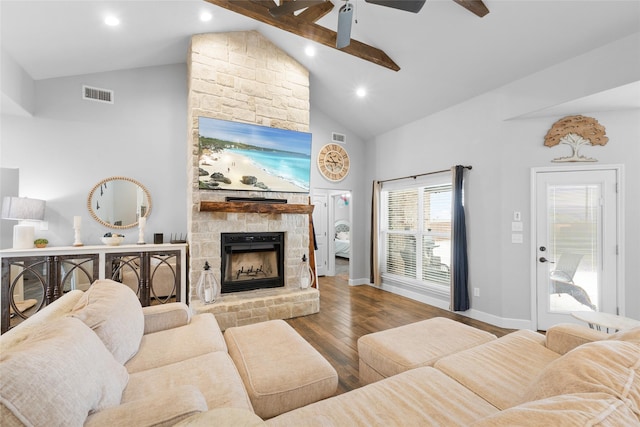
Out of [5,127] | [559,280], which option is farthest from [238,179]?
[559,280]

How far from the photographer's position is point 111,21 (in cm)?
296

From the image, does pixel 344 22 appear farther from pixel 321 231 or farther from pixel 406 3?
pixel 321 231

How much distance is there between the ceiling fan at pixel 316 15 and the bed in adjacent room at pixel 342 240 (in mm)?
5400

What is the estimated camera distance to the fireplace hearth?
12.2ft

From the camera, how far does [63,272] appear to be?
323 centimetres

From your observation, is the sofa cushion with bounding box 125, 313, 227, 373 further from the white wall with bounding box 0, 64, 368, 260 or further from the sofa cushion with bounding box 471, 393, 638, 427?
the white wall with bounding box 0, 64, 368, 260

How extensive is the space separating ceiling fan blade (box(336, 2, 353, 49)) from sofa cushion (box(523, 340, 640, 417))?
2.35 metres

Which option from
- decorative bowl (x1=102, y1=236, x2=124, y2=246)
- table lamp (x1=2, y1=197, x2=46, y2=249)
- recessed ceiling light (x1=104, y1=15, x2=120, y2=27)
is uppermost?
recessed ceiling light (x1=104, y1=15, x2=120, y2=27)

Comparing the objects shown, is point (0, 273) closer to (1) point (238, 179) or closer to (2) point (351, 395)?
(1) point (238, 179)

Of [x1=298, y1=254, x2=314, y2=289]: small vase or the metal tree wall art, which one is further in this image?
[x1=298, y1=254, x2=314, y2=289]: small vase

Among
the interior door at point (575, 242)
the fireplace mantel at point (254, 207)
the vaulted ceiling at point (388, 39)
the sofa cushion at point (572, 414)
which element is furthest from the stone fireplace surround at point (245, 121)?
the sofa cushion at point (572, 414)

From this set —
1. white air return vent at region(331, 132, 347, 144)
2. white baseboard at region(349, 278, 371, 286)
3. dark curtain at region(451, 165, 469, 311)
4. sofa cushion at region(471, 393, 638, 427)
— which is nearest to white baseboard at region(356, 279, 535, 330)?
dark curtain at region(451, 165, 469, 311)

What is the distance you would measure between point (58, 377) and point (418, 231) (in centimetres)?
459

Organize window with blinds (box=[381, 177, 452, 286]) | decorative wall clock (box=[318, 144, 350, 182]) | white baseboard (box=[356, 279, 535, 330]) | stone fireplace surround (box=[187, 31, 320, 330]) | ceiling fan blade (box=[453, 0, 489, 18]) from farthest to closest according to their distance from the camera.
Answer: decorative wall clock (box=[318, 144, 350, 182]) → window with blinds (box=[381, 177, 452, 286]) → stone fireplace surround (box=[187, 31, 320, 330]) → white baseboard (box=[356, 279, 535, 330]) → ceiling fan blade (box=[453, 0, 489, 18])
